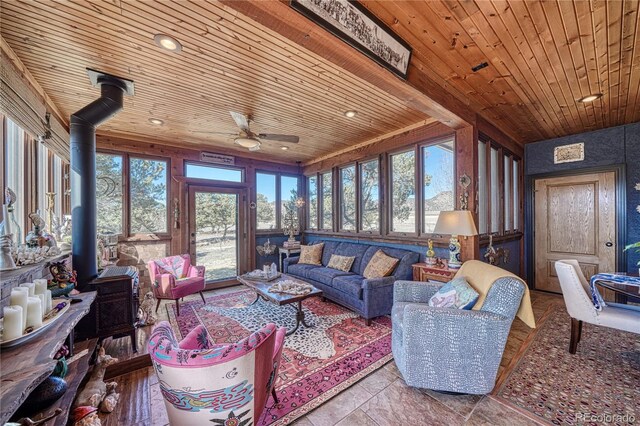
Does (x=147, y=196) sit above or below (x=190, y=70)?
below

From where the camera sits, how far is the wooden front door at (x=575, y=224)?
12.7 ft

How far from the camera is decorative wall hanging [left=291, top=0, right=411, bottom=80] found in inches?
56.1

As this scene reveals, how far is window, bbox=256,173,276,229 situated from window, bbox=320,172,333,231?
1166 millimetres

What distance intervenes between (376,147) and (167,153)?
152 inches

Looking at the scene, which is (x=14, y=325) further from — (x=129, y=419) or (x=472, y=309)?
(x=472, y=309)

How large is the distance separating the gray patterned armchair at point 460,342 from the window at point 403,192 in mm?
2144

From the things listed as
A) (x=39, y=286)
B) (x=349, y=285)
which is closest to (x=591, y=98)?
(x=349, y=285)

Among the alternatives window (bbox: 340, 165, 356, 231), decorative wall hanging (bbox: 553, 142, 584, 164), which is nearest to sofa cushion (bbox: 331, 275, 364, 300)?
window (bbox: 340, 165, 356, 231)

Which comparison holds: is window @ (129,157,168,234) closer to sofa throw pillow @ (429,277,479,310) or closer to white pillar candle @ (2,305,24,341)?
white pillar candle @ (2,305,24,341)

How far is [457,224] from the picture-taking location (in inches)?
110

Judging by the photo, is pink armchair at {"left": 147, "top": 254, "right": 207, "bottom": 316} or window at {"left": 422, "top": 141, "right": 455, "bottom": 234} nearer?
pink armchair at {"left": 147, "top": 254, "right": 207, "bottom": 316}

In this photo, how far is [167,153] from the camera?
4617 millimetres

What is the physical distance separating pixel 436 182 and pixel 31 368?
412 cm

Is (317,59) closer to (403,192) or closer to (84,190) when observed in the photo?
(84,190)
